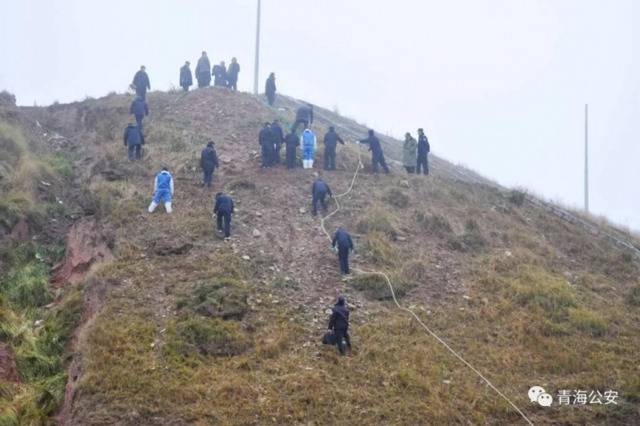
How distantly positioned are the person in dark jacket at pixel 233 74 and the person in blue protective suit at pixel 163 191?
1225 centimetres

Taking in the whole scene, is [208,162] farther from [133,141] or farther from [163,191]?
[133,141]

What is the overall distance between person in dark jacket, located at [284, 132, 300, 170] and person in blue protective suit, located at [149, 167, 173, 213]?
4.29 m

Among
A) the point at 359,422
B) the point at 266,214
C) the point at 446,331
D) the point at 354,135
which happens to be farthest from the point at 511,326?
the point at 354,135

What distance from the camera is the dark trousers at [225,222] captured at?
1587 centimetres

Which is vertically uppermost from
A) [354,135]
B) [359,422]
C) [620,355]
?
[354,135]

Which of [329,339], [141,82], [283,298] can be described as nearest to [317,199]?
[283,298]

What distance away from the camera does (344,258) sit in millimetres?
15289

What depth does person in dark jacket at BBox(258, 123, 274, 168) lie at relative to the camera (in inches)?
769

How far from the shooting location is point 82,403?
10469mm

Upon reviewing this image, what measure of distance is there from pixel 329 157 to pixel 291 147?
136cm

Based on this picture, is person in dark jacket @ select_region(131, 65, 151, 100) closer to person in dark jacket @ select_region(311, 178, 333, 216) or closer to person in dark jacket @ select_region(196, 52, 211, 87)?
person in dark jacket @ select_region(196, 52, 211, 87)

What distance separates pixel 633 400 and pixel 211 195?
11348 millimetres

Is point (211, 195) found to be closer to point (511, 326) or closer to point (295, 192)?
point (295, 192)

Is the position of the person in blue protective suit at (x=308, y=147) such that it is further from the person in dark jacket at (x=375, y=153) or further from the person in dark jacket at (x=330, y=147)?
the person in dark jacket at (x=375, y=153)
